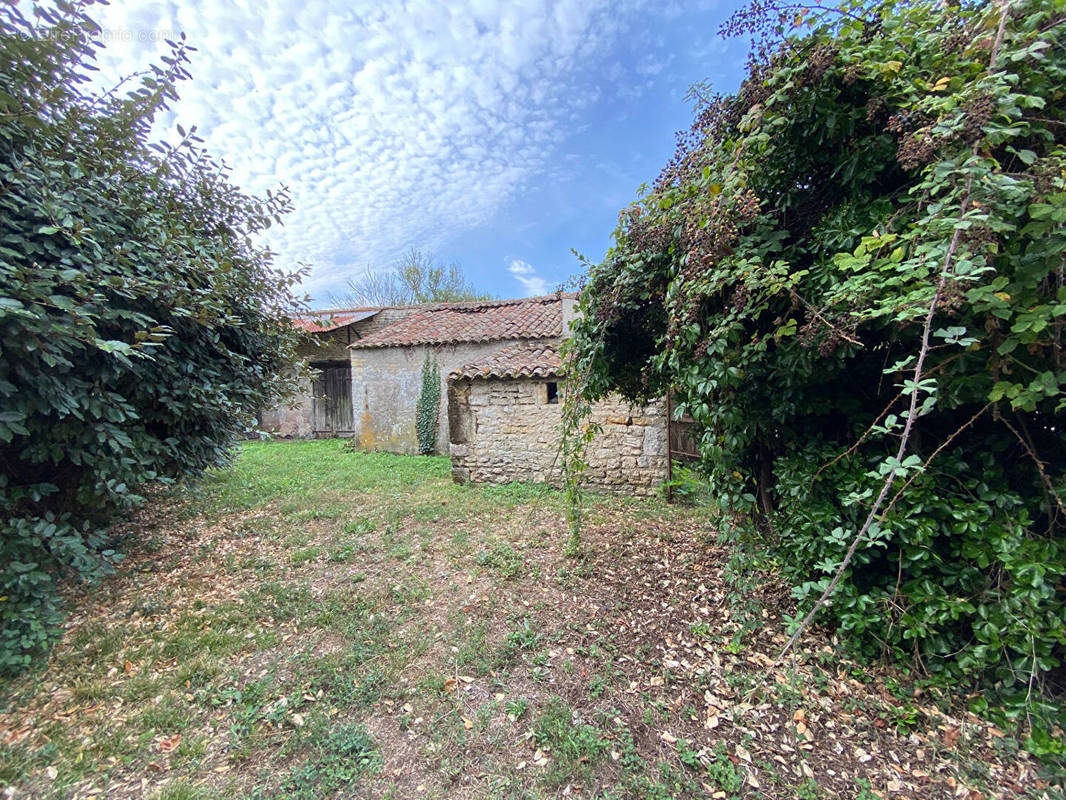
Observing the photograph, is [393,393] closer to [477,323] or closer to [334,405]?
[477,323]

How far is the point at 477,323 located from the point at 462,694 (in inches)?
382

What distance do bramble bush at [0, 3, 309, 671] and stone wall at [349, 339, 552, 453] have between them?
6.73m

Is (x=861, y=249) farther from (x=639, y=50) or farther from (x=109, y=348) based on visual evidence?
(x=639, y=50)

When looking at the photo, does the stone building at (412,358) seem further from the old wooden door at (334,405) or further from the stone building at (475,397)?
the old wooden door at (334,405)

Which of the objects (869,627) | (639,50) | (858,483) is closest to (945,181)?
(858,483)

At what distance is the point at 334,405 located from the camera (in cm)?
1334

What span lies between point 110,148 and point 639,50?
5.82 m

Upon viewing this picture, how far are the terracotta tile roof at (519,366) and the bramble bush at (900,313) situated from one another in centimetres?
436

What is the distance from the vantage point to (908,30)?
6.70 ft

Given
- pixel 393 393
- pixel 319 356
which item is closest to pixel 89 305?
pixel 393 393

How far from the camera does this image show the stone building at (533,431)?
21.5 ft

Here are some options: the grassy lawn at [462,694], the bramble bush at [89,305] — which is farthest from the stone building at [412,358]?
the grassy lawn at [462,694]

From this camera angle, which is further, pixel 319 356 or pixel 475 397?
pixel 319 356

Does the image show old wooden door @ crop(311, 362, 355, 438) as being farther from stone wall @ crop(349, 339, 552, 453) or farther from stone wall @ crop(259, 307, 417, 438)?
stone wall @ crop(349, 339, 552, 453)
